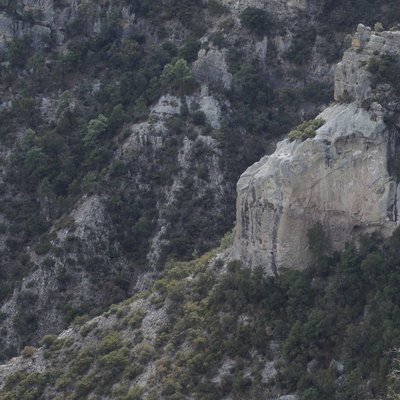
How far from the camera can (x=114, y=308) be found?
10125cm

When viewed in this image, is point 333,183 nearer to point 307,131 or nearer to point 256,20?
point 307,131

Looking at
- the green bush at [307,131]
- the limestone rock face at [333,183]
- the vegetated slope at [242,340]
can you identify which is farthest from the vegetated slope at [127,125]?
the green bush at [307,131]

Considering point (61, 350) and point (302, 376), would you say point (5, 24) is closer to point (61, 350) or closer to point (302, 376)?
point (61, 350)

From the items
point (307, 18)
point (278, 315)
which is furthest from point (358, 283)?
point (307, 18)

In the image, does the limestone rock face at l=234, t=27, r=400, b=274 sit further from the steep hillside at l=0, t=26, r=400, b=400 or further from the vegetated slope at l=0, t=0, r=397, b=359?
the vegetated slope at l=0, t=0, r=397, b=359

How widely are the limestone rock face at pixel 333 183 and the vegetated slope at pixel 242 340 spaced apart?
49.5 inches

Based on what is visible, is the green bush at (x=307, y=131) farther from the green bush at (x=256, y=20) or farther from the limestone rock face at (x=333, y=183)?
the green bush at (x=256, y=20)

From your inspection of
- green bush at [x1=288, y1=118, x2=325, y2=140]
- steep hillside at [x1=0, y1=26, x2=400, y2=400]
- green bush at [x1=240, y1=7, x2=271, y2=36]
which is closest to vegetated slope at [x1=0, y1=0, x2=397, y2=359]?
green bush at [x1=240, y1=7, x2=271, y2=36]

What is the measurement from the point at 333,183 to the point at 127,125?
3609 cm

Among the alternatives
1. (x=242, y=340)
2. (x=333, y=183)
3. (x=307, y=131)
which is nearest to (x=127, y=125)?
(x=307, y=131)

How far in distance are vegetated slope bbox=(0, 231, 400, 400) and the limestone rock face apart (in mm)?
1257

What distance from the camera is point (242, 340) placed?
9119 cm

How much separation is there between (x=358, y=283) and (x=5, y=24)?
2135 inches

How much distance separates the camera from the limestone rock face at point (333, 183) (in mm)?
89562
